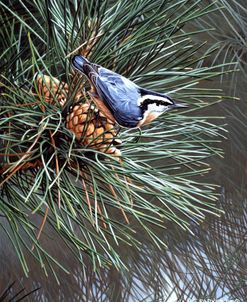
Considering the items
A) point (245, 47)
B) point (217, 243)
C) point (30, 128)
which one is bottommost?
point (30, 128)

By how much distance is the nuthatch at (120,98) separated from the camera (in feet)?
1.02

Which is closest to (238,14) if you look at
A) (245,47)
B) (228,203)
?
(245,47)

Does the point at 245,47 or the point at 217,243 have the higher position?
the point at 245,47

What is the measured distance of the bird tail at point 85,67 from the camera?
307 mm

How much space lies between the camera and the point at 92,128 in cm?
33

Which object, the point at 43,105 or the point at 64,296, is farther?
the point at 64,296

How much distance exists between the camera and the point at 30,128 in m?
0.34

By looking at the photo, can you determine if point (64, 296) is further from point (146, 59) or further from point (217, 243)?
point (146, 59)

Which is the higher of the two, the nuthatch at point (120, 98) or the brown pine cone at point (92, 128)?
the nuthatch at point (120, 98)

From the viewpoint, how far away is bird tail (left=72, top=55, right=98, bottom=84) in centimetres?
31

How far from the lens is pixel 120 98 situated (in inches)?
12.4

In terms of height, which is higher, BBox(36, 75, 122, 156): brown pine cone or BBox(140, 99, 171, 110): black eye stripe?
BBox(140, 99, 171, 110): black eye stripe

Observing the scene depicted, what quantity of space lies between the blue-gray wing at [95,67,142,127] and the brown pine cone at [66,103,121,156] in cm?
1

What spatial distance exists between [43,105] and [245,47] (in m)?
0.29
